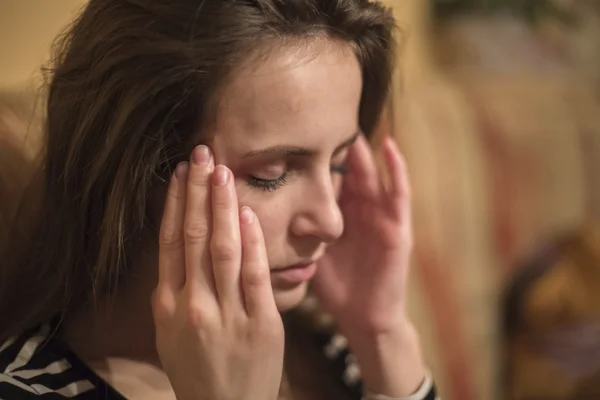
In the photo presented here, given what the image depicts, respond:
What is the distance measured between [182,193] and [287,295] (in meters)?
0.18

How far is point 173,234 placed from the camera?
695mm

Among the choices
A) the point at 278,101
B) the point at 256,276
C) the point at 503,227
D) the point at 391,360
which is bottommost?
the point at 503,227

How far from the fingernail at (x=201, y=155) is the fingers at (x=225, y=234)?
14 millimetres

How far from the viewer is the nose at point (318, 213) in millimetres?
741

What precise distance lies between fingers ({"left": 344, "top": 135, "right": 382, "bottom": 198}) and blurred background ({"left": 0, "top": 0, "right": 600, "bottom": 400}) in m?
0.29

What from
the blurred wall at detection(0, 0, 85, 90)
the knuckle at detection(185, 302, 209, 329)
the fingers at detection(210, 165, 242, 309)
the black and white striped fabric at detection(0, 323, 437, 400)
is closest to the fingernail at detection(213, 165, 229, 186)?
the fingers at detection(210, 165, 242, 309)

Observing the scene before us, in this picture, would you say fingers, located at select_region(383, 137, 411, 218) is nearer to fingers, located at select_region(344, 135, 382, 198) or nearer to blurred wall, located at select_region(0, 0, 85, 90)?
fingers, located at select_region(344, 135, 382, 198)

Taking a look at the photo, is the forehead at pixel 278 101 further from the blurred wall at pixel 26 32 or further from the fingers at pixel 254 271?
the blurred wall at pixel 26 32

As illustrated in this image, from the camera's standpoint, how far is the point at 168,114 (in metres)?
0.69

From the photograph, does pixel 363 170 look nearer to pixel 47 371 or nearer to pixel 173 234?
pixel 173 234

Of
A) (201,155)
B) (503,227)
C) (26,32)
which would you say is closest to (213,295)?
(201,155)

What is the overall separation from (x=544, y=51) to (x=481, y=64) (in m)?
0.21

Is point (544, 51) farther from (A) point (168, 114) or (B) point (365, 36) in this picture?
(A) point (168, 114)

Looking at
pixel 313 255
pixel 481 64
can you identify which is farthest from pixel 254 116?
pixel 481 64
